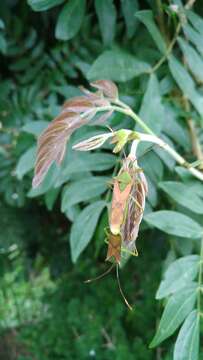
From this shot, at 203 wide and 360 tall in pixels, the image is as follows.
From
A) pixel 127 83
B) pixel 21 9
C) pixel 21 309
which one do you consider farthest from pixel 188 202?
pixel 21 309

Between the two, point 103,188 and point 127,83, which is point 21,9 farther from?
point 103,188

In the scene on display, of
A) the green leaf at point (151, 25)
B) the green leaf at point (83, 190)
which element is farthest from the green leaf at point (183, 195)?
the green leaf at point (151, 25)

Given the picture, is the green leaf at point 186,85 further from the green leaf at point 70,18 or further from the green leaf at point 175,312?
the green leaf at point 175,312

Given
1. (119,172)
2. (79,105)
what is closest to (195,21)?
(79,105)

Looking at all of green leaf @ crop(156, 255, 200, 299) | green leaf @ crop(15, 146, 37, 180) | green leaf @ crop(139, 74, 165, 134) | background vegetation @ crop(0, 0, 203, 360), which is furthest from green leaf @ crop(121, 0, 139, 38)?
green leaf @ crop(156, 255, 200, 299)

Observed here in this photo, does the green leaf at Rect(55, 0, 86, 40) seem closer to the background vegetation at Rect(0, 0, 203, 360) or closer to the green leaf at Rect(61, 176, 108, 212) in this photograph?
the background vegetation at Rect(0, 0, 203, 360)

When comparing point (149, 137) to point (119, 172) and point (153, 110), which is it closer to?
point (119, 172)
